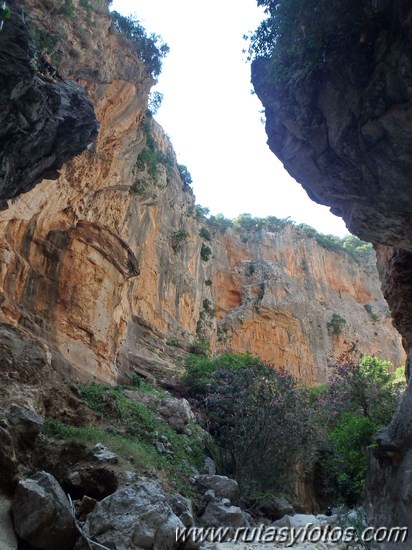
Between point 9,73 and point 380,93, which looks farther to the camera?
point 380,93

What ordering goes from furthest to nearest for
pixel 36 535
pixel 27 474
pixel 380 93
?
pixel 380 93 → pixel 27 474 → pixel 36 535

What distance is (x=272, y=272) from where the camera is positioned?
4581cm

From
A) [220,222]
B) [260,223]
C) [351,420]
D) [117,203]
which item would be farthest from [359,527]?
[260,223]

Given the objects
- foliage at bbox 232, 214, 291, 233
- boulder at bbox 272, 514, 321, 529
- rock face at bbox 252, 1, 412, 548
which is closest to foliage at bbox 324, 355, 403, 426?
boulder at bbox 272, 514, 321, 529

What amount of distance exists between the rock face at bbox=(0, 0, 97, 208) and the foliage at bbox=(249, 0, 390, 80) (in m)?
4.93

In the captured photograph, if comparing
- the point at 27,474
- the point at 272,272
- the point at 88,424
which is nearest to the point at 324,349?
the point at 272,272

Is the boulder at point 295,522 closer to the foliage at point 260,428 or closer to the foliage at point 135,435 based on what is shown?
the foliage at point 260,428

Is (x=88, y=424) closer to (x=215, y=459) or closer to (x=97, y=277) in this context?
(x=215, y=459)

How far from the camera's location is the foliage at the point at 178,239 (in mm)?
31578

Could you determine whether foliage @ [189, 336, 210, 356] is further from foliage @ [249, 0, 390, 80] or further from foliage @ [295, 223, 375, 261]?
foliage @ [295, 223, 375, 261]

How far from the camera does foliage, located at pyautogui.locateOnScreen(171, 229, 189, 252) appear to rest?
3158 cm

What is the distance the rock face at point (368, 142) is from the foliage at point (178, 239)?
19.4 metres

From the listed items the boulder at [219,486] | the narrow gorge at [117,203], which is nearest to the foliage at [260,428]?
the boulder at [219,486]

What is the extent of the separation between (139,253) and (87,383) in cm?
1108
